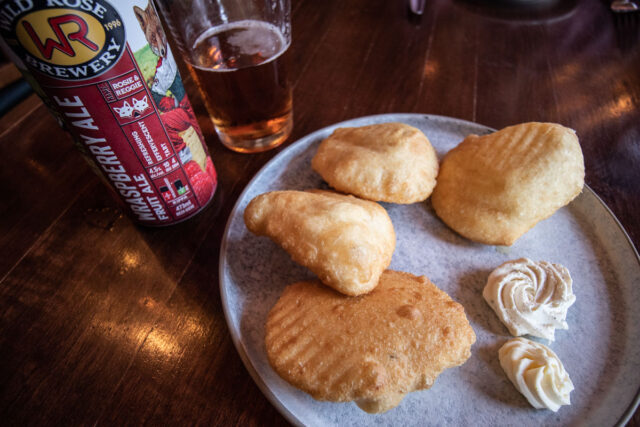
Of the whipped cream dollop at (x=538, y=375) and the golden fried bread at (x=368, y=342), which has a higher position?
the golden fried bread at (x=368, y=342)

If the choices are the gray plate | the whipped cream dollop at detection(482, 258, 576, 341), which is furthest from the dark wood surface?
the whipped cream dollop at detection(482, 258, 576, 341)

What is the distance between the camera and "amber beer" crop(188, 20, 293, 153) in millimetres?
923

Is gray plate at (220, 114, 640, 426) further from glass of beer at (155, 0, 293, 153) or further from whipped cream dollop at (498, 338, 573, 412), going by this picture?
glass of beer at (155, 0, 293, 153)

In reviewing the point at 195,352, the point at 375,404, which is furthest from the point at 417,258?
the point at 195,352

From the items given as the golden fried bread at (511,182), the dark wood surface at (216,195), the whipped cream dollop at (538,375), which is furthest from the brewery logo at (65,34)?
the whipped cream dollop at (538,375)

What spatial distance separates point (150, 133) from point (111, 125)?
0.23 ft

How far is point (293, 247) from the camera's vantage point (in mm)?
732

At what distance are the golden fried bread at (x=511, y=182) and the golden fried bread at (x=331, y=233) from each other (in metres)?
0.21

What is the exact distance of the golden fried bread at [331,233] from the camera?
2.25 feet

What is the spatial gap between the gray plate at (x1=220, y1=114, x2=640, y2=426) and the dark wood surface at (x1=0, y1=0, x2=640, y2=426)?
82 millimetres

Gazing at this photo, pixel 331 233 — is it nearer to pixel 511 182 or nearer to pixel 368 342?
pixel 368 342

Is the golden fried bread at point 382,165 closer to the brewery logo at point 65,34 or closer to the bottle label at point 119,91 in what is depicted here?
the bottle label at point 119,91

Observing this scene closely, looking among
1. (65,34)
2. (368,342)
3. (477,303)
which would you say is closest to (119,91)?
(65,34)

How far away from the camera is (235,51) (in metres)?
0.94
